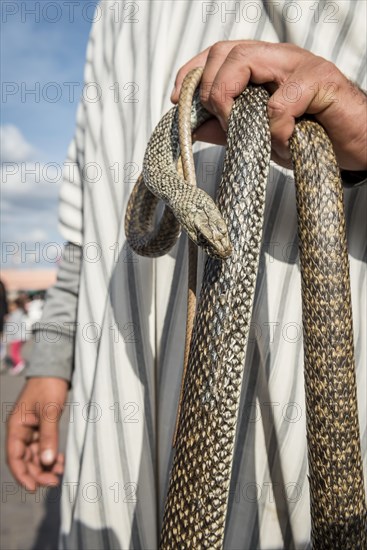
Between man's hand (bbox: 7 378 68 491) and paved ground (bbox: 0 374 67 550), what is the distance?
1821 mm

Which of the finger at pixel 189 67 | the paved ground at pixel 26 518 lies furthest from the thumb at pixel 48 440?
the paved ground at pixel 26 518

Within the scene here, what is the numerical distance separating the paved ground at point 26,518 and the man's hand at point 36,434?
5.97ft

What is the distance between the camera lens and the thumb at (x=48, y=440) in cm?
164

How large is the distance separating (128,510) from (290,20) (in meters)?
1.37

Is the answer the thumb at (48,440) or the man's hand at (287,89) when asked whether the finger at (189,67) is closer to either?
the man's hand at (287,89)

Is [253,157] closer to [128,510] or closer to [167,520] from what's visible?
[167,520]

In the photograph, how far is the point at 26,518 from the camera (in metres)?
3.97

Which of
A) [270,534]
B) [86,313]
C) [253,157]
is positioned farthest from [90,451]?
[253,157]

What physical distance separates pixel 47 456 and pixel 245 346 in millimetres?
856

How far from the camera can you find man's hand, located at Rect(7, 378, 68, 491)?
164 centimetres

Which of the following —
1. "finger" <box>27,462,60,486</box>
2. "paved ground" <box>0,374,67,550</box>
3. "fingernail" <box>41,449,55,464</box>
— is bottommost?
"paved ground" <box>0,374,67,550</box>

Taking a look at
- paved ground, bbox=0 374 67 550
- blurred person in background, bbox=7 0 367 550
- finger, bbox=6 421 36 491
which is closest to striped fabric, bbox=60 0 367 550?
blurred person in background, bbox=7 0 367 550

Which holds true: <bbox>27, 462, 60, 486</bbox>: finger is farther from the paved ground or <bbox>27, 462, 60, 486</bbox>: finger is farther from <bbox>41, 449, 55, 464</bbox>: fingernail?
the paved ground

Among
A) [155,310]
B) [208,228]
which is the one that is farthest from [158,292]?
[208,228]
